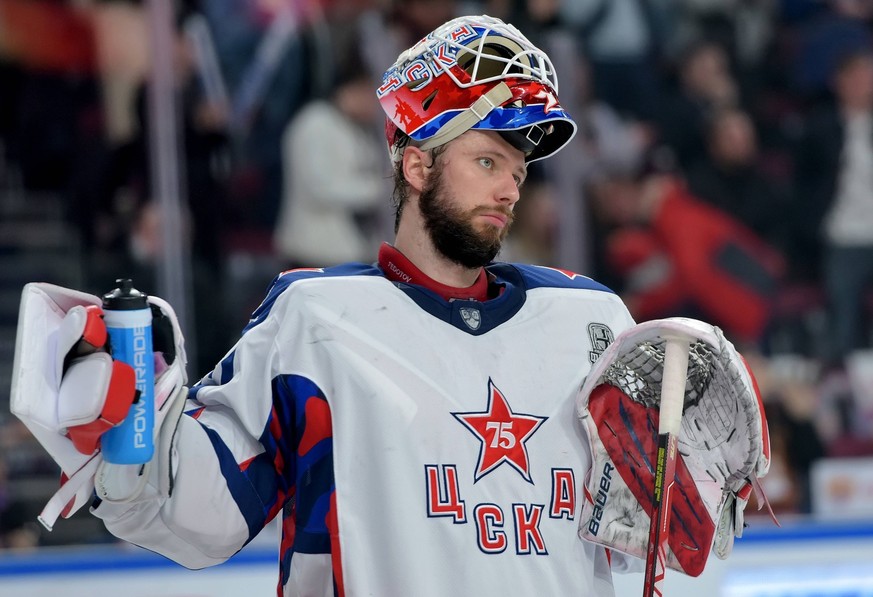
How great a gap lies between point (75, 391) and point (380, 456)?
44cm

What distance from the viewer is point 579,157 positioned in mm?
4996

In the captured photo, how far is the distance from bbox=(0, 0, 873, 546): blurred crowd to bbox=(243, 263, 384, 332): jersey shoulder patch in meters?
2.49

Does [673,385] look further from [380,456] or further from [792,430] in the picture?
[792,430]

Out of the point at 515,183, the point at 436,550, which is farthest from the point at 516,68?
the point at 436,550

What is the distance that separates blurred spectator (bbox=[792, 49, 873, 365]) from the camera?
5.22m

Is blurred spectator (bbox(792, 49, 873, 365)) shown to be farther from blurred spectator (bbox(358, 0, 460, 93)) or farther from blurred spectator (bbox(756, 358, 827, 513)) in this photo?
blurred spectator (bbox(358, 0, 460, 93))

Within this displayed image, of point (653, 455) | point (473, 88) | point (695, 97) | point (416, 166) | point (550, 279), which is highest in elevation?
point (695, 97)

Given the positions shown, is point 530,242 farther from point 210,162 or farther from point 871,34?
point 871,34

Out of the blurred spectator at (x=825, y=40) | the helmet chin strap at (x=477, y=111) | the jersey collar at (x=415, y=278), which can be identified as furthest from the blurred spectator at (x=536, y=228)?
the helmet chin strap at (x=477, y=111)

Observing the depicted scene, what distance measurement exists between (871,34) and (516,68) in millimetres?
4112

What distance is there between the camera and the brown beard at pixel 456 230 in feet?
6.15

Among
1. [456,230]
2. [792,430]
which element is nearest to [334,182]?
[792,430]

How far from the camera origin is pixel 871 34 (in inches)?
217

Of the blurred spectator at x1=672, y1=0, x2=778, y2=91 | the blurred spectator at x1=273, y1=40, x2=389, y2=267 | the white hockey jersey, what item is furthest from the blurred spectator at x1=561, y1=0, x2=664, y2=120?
the white hockey jersey
